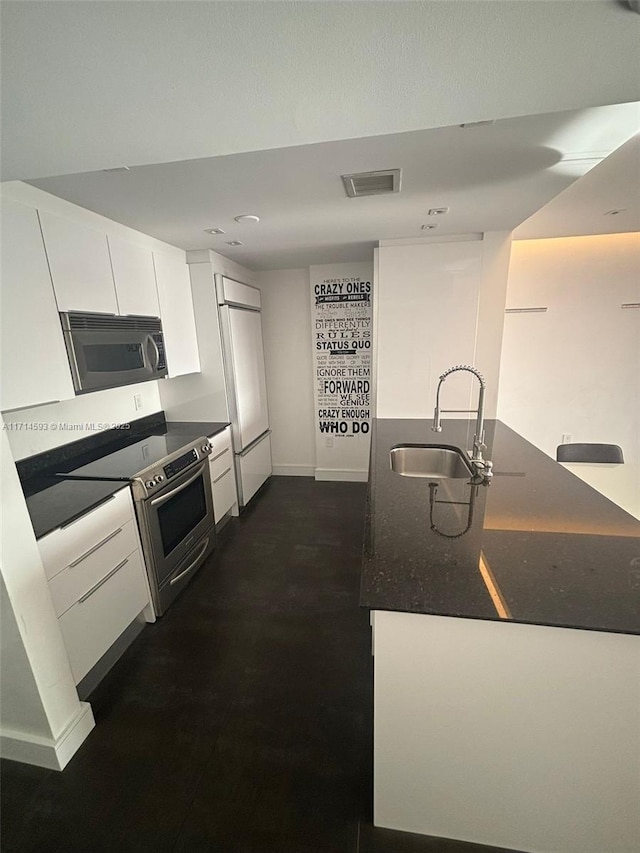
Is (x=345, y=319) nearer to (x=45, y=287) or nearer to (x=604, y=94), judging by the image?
(x=45, y=287)

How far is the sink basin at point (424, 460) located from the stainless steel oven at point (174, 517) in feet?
4.38

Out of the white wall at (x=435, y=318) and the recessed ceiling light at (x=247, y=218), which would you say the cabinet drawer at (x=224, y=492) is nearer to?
the white wall at (x=435, y=318)

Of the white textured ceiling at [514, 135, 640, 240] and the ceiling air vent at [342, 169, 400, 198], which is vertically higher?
the white textured ceiling at [514, 135, 640, 240]

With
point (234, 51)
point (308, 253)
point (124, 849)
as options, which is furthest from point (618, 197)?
point (124, 849)

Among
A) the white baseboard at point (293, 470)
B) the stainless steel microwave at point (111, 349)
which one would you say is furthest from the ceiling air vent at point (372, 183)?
the white baseboard at point (293, 470)

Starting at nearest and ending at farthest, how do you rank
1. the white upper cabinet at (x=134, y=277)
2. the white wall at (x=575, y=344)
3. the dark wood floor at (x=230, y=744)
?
the dark wood floor at (x=230, y=744)
the white upper cabinet at (x=134, y=277)
the white wall at (x=575, y=344)

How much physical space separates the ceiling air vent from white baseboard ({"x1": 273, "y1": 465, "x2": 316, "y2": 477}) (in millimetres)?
2958

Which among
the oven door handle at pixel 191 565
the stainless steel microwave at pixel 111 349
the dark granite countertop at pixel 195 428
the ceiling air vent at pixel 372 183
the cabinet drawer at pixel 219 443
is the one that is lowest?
the oven door handle at pixel 191 565

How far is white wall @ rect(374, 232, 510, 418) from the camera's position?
8.79ft

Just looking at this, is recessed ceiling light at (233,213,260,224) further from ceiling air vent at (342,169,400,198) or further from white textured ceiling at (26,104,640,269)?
ceiling air vent at (342,169,400,198)

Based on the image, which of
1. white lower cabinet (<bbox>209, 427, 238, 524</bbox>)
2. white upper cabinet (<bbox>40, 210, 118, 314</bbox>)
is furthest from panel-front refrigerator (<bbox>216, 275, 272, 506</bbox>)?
white upper cabinet (<bbox>40, 210, 118, 314</bbox>)

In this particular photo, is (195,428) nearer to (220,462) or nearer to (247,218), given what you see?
(220,462)

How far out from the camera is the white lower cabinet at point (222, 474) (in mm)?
2795

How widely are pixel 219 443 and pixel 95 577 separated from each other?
1397 millimetres
